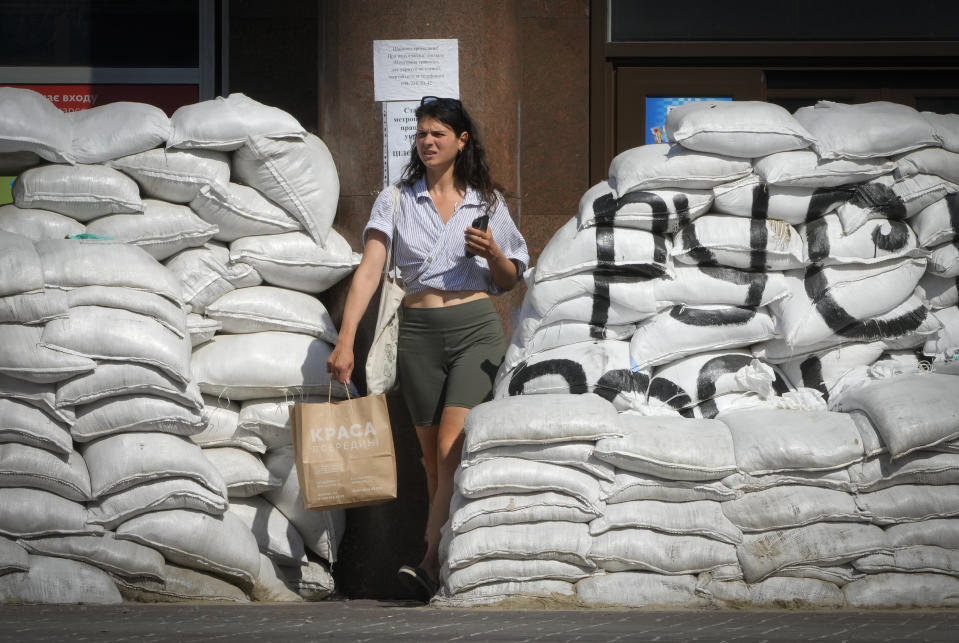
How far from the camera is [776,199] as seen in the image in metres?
5.23

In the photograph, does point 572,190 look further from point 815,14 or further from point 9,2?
point 9,2

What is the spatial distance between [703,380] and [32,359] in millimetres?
2616

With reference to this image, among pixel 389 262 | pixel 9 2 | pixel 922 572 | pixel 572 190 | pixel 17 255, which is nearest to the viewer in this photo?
pixel 922 572

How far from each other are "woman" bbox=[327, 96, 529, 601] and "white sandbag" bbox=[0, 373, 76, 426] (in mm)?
1071

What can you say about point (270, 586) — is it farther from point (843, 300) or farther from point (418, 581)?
point (843, 300)

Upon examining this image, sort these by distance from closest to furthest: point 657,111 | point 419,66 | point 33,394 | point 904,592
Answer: point 904,592 → point 33,394 → point 419,66 → point 657,111

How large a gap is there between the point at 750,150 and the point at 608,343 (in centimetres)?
98

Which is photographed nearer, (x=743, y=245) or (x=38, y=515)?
(x=38, y=515)

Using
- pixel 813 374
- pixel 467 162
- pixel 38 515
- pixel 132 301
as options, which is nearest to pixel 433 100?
pixel 467 162

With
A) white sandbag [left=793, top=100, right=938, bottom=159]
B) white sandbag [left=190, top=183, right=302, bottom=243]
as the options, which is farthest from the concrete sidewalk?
white sandbag [left=793, top=100, right=938, bottom=159]

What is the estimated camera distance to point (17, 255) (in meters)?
A: 4.97

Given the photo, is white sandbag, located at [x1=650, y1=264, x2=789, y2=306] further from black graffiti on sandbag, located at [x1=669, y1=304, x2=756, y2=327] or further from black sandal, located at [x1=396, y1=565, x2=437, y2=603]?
black sandal, located at [x1=396, y1=565, x2=437, y2=603]

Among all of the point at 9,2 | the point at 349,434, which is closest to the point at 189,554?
the point at 349,434

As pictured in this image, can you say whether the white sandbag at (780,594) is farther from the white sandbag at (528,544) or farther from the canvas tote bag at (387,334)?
the canvas tote bag at (387,334)
